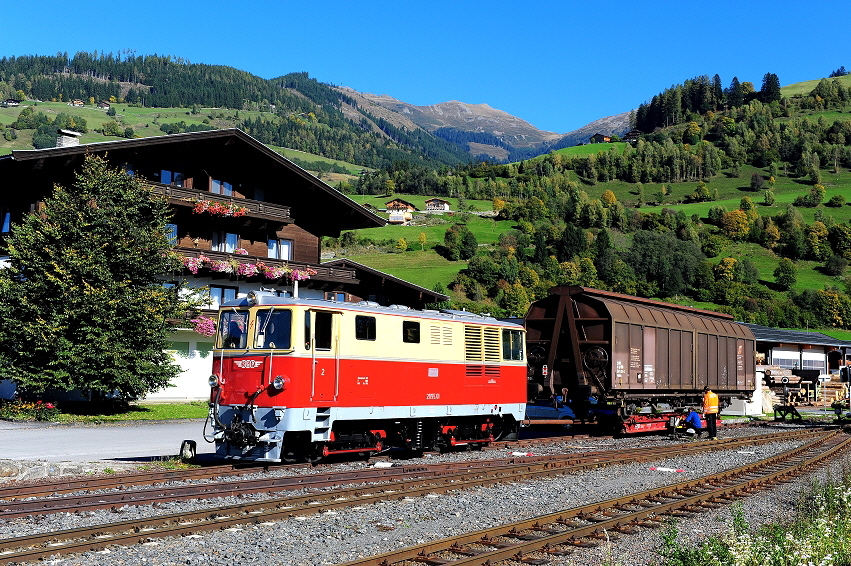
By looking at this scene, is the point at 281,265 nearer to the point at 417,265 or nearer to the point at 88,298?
the point at 88,298

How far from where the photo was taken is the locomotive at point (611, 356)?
77.0ft

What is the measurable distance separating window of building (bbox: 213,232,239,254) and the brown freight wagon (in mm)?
20594

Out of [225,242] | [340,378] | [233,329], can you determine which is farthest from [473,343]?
[225,242]

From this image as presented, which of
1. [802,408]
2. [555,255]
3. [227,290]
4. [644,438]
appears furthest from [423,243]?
[644,438]

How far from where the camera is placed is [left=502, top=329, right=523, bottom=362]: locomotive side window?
20906 mm

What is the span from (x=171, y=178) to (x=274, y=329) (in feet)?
83.1

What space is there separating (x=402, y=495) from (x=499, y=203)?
5059 inches

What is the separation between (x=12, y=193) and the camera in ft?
117

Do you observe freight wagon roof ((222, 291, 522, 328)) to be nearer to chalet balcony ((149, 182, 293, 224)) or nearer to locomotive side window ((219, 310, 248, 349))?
locomotive side window ((219, 310, 248, 349))

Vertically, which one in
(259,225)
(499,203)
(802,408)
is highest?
(499,203)

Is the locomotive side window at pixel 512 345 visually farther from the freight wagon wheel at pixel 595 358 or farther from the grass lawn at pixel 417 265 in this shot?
the grass lawn at pixel 417 265

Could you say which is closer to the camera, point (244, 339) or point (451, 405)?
point (244, 339)

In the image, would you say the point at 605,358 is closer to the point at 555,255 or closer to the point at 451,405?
the point at 451,405

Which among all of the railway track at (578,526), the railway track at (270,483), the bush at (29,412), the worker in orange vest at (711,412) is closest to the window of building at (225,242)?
the bush at (29,412)
